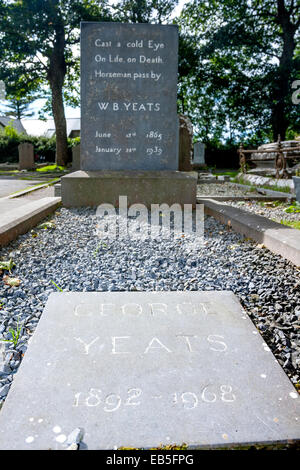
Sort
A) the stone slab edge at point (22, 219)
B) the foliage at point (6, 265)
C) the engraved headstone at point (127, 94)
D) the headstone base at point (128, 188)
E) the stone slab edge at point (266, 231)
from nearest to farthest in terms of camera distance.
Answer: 1. the foliage at point (6, 265)
2. the stone slab edge at point (266, 231)
3. the stone slab edge at point (22, 219)
4. the headstone base at point (128, 188)
5. the engraved headstone at point (127, 94)

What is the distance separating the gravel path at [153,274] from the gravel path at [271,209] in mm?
1402

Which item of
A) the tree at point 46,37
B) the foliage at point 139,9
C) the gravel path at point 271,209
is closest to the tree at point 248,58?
the foliage at point 139,9

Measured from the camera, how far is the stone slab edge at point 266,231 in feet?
8.95

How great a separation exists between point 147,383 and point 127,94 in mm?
4935

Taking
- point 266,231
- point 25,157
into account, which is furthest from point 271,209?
point 25,157

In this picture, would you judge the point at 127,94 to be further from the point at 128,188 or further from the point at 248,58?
the point at 248,58

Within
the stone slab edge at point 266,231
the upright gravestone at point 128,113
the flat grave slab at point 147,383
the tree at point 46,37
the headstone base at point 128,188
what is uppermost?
the tree at point 46,37

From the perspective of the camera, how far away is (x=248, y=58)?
947 inches

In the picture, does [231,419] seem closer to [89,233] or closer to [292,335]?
[292,335]

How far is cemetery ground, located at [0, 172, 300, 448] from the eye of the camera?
1728mm

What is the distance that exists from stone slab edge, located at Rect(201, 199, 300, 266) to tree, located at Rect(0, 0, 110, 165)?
17860 millimetres

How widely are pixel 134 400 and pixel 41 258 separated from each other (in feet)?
6.24

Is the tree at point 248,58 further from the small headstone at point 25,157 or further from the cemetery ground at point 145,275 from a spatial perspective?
the cemetery ground at point 145,275

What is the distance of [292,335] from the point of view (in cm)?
174
